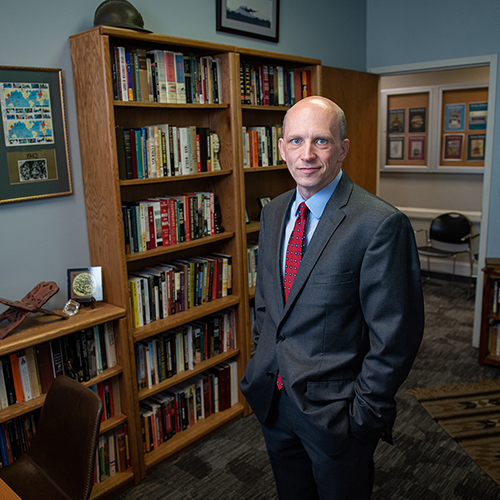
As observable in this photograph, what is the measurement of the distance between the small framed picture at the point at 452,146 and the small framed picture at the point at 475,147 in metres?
0.10

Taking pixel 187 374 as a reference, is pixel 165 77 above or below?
above

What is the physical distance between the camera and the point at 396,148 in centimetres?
683

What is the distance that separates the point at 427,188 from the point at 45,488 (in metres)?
5.89

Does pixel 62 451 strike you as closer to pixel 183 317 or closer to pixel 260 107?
pixel 183 317

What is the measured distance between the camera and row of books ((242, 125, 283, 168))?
3.19 m

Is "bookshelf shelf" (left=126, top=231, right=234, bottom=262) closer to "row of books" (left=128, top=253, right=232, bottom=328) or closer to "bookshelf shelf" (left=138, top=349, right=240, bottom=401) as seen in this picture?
"row of books" (left=128, top=253, right=232, bottom=328)

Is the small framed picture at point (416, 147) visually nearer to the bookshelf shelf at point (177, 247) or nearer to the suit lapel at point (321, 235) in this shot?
the bookshelf shelf at point (177, 247)

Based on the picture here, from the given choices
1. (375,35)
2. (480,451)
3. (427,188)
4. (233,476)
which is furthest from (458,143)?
(233,476)

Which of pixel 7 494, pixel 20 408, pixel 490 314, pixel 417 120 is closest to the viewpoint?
pixel 7 494

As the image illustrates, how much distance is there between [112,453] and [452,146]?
5459mm

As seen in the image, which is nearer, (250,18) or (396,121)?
(250,18)

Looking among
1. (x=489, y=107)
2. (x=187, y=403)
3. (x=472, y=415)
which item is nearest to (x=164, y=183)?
(x=187, y=403)

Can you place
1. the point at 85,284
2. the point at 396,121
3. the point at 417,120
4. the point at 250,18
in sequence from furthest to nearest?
the point at 396,121 → the point at 417,120 → the point at 250,18 → the point at 85,284

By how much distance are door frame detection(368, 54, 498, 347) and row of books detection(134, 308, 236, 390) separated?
7.56 feet
